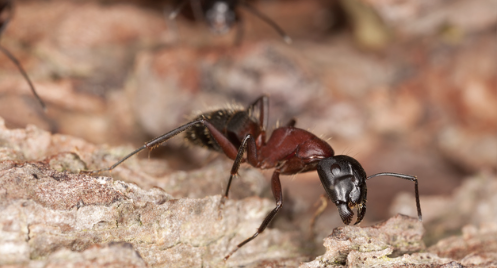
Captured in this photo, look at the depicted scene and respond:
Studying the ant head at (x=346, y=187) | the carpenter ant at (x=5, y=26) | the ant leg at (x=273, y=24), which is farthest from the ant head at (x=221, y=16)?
the ant head at (x=346, y=187)

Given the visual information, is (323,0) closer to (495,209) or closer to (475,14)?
(475,14)

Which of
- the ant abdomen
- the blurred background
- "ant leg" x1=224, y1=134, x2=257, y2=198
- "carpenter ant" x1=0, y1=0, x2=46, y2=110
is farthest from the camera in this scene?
the blurred background

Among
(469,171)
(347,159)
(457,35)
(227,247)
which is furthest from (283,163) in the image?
(457,35)

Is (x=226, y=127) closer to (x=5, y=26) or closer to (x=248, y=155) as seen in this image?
(x=248, y=155)

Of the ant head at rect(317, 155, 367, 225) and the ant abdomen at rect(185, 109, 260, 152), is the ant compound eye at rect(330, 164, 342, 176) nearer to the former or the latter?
the ant head at rect(317, 155, 367, 225)

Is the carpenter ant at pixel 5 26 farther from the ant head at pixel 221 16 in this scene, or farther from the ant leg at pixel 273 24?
the ant leg at pixel 273 24

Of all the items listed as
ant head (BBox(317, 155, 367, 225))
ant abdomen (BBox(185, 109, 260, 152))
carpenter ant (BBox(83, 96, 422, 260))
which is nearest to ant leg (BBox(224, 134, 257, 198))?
carpenter ant (BBox(83, 96, 422, 260))

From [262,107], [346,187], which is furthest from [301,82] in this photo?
[346,187]
